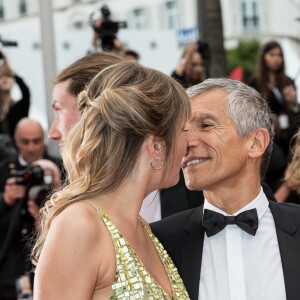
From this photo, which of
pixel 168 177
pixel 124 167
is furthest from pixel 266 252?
pixel 124 167

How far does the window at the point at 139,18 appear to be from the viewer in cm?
3678

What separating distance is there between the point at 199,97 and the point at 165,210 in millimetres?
821

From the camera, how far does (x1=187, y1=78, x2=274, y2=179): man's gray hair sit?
315 cm

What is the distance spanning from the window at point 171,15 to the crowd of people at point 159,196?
32640 mm

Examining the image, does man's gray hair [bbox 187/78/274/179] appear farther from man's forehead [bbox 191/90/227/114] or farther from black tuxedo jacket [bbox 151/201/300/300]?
black tuxedo jacket [bbox 151/201/300/300]

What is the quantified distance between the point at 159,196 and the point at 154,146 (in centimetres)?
148

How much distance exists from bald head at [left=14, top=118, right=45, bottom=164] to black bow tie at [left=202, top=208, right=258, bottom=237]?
12.1ft

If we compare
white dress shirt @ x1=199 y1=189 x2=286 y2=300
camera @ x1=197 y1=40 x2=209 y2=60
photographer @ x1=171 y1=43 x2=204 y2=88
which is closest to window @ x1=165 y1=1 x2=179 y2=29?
camera @ x1=197 y1=40 x2=209 y2=60

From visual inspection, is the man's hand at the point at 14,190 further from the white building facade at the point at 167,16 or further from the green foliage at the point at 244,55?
the green foliage at the point at 244,55

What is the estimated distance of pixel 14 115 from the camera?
286 inches

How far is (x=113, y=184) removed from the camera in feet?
7.59

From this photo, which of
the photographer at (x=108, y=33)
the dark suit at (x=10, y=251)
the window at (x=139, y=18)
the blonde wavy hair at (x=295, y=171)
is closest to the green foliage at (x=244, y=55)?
the window at (x=139, y=18)

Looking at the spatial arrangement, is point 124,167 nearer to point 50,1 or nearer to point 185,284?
point 185,284

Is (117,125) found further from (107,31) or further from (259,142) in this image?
(107,31)
